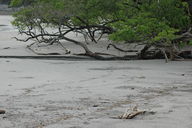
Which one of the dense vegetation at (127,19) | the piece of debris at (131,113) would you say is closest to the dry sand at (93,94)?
the piece of debris at (131,113)

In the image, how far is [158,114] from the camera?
6.05 metres

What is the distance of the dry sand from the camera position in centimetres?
569

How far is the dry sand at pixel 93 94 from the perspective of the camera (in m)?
5.69

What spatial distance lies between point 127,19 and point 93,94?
26.7 ft

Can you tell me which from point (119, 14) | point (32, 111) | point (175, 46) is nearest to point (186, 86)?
point (32, 111)

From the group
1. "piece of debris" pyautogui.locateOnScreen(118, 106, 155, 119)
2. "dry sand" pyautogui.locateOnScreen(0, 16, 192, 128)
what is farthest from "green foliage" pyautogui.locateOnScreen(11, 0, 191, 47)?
"piece of debris" pyautogui.locateOnScreen(118, 106, 155, 119)

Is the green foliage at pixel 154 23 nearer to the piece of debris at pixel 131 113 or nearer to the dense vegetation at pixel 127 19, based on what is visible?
the dense vegetation at pixel 127 19

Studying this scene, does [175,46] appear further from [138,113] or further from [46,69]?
[138,113]

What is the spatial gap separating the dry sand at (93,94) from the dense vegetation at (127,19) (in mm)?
1099

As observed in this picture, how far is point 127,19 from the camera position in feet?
52.2

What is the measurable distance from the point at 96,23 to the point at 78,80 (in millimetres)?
9838

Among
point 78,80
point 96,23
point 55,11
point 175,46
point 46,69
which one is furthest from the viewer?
point 96,23

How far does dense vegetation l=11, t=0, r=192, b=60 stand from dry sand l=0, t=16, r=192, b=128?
110 centimetres

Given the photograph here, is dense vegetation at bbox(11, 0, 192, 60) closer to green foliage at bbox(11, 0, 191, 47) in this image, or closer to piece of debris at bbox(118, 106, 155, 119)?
green foliage at bbox(11, 0, 191, 47)
